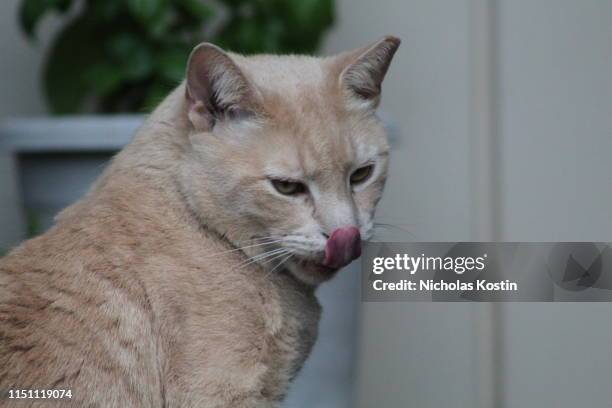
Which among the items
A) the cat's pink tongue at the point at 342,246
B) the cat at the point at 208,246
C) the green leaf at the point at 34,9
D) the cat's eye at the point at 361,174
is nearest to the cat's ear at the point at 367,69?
the cat at the point at 208,246

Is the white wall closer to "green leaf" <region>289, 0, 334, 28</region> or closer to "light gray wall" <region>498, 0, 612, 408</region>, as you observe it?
"light gray wall" <region>498, 0, 612, 408</region>

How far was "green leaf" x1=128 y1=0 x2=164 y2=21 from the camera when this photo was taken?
227 centimetres

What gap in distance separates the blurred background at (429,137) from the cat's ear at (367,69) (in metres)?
0.47

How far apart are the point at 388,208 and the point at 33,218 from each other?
3.27 feet

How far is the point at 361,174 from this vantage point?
151 cm

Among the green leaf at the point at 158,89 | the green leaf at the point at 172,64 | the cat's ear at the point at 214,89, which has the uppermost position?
the green leaf at the point at 172,64

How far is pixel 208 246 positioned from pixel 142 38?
45.8 inches

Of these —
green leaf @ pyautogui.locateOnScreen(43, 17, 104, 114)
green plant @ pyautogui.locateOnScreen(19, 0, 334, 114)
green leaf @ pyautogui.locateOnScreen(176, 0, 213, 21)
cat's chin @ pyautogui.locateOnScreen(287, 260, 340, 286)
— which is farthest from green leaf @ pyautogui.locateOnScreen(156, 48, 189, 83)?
cat's chin @ pyautogui.locateOnScreen(287, 260, 340, 286)

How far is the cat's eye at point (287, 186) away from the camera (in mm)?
1416

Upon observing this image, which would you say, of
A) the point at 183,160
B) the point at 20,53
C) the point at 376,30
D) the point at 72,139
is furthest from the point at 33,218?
the point at 376,30

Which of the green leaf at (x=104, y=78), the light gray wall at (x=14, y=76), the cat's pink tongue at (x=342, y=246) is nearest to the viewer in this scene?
the cat's pink tongue at (x=342, y=246)

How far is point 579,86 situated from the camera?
7.00ft

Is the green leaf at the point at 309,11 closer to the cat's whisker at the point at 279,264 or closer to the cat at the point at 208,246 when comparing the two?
the cat at the point at 208,246

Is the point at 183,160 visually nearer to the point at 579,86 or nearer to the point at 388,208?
the point at 579,86
